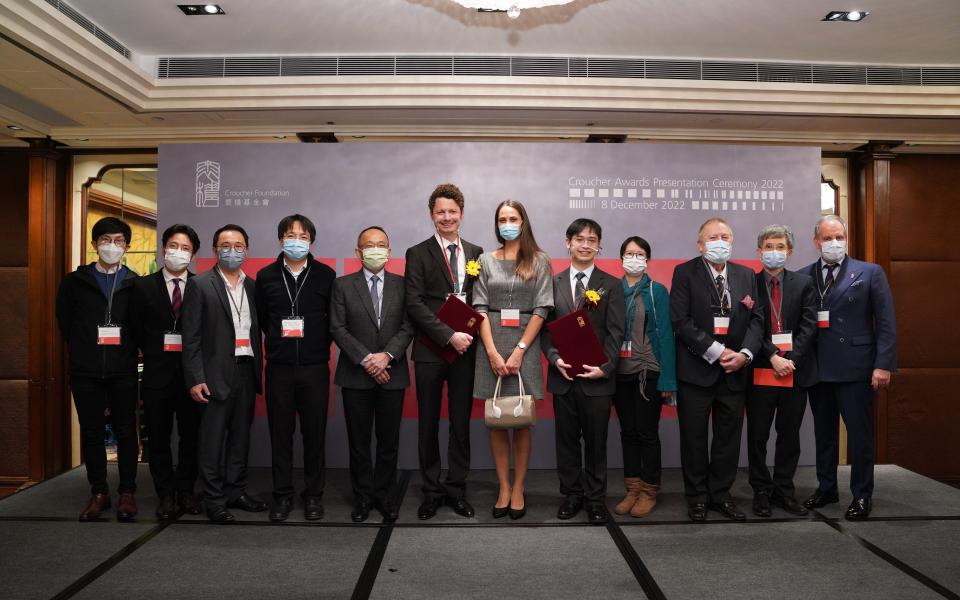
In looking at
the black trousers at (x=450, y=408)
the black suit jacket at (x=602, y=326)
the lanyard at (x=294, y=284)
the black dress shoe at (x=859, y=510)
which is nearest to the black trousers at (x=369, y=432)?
the black trousers at (x=450, y=408)

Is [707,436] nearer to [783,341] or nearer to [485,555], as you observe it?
[783,341]

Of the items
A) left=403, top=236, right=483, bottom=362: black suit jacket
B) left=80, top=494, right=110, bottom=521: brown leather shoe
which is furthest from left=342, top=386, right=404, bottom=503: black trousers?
left=80, top=494, right=110, bottom=521: brown leather shoe

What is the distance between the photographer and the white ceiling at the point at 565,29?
388cm

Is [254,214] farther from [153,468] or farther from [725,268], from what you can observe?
[725,268]

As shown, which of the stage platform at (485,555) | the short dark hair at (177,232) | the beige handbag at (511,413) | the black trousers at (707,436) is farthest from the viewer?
the short dark hair at (177,232)

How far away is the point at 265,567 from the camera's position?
8.80 feet

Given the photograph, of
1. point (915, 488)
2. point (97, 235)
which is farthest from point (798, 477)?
point (97, 235)

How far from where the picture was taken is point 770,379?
10.8ft

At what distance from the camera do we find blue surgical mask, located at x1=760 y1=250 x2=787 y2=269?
333 centimetres

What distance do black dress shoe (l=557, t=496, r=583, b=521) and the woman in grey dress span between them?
22 centimetres

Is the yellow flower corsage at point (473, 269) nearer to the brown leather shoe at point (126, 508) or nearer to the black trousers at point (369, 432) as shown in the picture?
the black trousers at point (369, 432)

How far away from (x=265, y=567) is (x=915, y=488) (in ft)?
12.7

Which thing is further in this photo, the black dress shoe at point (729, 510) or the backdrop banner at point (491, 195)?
the backdrop banner at point (491, 195)

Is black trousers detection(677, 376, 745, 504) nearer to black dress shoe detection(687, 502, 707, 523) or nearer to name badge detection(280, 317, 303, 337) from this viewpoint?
black dress shoe detection(687, 502, 707, 523)
